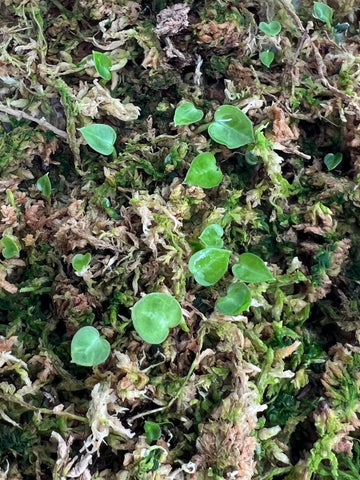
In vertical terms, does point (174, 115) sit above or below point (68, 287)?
above

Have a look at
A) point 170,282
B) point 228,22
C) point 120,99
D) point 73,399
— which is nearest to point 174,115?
point 120,99

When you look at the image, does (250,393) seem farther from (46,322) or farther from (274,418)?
(46,322)

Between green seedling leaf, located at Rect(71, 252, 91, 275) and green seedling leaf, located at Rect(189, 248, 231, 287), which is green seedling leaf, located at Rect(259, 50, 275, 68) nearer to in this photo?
green seedling leaf, located at Rect(189, 248, 231, 287)

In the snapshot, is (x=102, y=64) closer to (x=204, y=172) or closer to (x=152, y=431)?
(x=204, y=172)

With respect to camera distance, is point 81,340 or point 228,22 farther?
point 228,22

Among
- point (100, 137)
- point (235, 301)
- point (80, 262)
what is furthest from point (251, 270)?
point (100, 137)

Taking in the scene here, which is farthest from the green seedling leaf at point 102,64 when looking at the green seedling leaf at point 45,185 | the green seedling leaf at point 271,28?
the green seedling leaf at point 271,28
